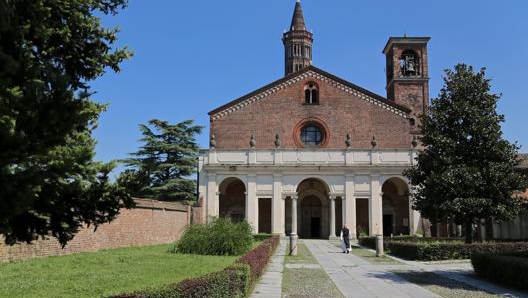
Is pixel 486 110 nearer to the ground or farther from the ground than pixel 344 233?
farther from the ground

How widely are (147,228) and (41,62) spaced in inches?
914

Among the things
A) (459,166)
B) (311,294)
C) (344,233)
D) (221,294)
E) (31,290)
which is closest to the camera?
(221,294)

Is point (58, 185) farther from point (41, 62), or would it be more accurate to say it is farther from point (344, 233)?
point (344, 233)

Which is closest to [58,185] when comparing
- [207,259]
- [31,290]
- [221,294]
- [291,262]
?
[221,294]

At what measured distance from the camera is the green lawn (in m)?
10.5

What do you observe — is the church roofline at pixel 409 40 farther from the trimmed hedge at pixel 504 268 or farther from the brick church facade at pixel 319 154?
the trimmed hedge at pixel 504 268

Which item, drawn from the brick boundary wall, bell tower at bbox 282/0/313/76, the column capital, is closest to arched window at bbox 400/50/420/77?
the column capital

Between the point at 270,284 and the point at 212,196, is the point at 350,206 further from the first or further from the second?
the point at 270,284

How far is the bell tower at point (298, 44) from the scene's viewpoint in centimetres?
7744

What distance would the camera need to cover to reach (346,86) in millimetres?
43750

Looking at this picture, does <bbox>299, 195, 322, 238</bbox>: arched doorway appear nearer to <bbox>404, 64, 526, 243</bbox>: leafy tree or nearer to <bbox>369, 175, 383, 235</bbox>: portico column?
<bbox>369, 175, 383, 235</bbox>: portico column

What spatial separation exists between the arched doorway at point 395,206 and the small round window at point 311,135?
640cm

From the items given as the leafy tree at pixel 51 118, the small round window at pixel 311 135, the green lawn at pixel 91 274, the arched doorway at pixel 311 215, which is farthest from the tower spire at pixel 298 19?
the leafy tree at pixel 51 118

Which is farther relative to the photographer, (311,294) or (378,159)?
(378,159)
